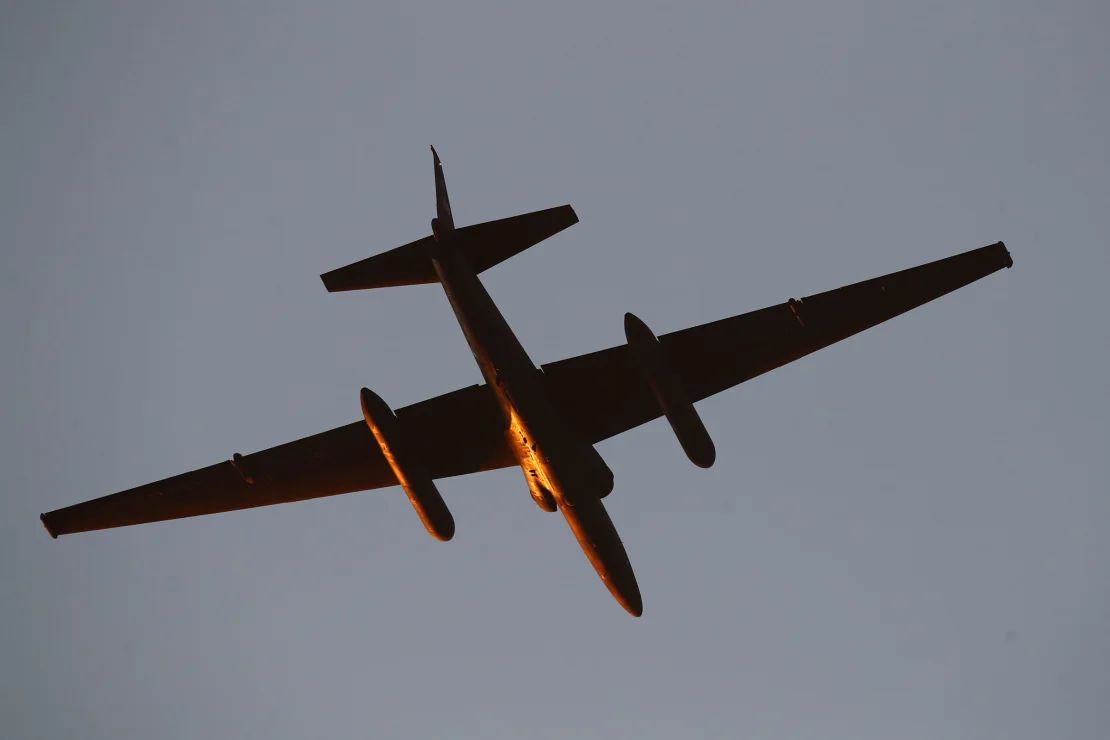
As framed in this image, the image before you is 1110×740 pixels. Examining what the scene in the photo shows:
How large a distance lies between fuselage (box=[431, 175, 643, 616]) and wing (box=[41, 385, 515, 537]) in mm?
2008

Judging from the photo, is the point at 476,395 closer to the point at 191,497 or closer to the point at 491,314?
the point at 491,314

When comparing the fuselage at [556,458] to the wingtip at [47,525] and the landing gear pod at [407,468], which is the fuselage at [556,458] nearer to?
the landing gear pod at [407,468]

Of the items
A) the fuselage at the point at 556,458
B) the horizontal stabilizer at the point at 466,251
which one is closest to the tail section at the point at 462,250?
the horizontal stabilizer at the point at 466,251

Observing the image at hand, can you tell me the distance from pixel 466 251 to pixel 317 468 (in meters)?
→ 6.35

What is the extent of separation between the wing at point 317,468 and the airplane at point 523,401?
0.03 metres

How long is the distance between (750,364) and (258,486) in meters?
12.0

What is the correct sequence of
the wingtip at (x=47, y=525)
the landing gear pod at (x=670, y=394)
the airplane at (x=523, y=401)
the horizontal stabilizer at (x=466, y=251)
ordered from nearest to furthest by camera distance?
1. the landing gear pod at (x=670, y=394)
2. the airplane at (x=523, y=401)
3. the wingtip at (x=47, y=525)
4. the horizontal stabilizer at (x=466, y=251)

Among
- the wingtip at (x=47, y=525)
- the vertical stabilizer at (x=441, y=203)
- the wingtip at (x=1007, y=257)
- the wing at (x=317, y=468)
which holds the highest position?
the vertical stabilizer at (x=441, y=203)

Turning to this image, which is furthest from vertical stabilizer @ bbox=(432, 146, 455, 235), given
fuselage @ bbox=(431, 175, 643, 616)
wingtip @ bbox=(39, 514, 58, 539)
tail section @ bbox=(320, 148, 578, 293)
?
wingtip @ bbox=(39, 514, 58, 539)

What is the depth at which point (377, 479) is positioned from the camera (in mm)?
21328

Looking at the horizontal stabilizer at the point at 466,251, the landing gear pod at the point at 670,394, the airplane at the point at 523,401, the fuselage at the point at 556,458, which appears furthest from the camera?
the horizontal stabilizer at the point at 466,251

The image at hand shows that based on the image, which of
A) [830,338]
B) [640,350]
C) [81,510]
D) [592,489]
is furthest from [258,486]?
[830,338]

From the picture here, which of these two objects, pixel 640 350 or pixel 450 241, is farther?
pixel 450 241

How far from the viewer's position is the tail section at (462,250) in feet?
69.3
